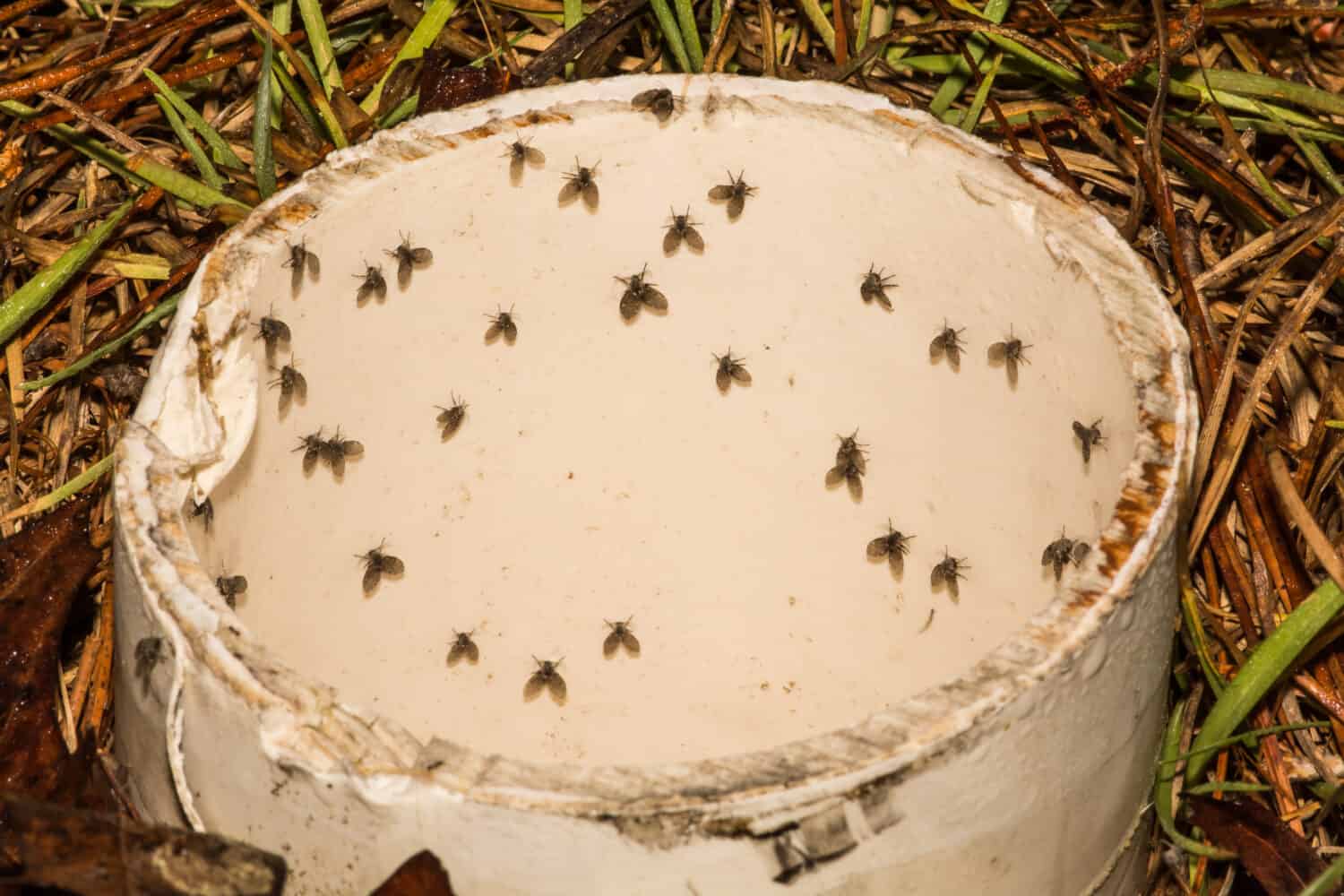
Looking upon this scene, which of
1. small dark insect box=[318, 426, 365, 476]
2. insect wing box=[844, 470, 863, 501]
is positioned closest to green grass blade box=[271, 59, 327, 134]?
small dark insect box=[318, 426, 365, 476]

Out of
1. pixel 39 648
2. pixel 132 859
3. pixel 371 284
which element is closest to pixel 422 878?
pixel 132 859

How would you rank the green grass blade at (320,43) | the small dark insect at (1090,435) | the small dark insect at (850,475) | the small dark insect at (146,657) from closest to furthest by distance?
the small dark insect at (146,657) → the small dark insect at (1090,435) → the small dark insect at (850,475) → the green grass blade at (320,43)

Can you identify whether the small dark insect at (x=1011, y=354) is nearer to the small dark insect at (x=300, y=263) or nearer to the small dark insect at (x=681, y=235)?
the small dark insect at (x=681, y=235)

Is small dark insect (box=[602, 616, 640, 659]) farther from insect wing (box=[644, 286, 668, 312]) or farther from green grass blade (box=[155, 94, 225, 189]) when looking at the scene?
green grass blade (box=[155, 94, 225, 189])

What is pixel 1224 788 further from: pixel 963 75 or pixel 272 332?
pixel 272 332

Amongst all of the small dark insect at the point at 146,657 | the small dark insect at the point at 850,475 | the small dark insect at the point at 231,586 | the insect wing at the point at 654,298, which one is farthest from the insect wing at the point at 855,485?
the small dark insect at the point at 146,657

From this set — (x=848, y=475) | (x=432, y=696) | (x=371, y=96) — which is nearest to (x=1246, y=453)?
(x=848, y=475)
